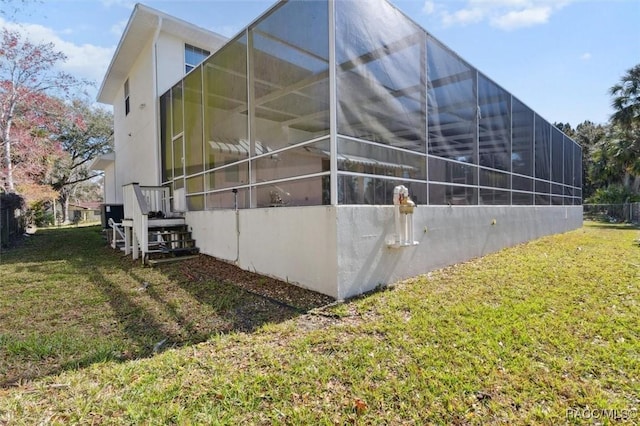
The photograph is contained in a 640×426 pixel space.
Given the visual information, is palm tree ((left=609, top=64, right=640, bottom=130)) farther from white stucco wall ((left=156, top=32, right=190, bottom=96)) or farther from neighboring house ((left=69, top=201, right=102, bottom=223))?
neighboring house ((left=69, top=201, right=102, bottom=223))

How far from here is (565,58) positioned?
8898mm

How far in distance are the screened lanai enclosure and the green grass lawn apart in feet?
5.85

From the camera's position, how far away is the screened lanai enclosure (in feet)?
15.2

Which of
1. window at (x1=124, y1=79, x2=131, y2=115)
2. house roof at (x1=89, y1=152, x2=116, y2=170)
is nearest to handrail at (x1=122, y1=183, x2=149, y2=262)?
window at (x1=124, y1=79, x2=131, y2=115)

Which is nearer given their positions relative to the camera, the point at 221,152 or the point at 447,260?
the point at 447,260

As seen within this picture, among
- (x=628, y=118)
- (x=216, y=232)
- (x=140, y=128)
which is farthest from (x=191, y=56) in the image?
(x=628, y=118)

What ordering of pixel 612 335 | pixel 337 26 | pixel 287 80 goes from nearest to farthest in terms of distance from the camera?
1. pixel 612 335
2. pixel 337 26
3. pixel 287 80

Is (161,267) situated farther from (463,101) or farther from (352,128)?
(463,101)

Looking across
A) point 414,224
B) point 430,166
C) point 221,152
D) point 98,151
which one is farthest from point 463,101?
point 98,151

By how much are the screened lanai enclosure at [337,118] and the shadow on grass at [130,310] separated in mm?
1482

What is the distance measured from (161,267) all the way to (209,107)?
3732 mm

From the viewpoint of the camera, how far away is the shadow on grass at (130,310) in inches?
116

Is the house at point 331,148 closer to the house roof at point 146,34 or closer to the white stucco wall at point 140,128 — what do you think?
the house roof at point 146,34

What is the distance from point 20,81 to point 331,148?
1583cm
